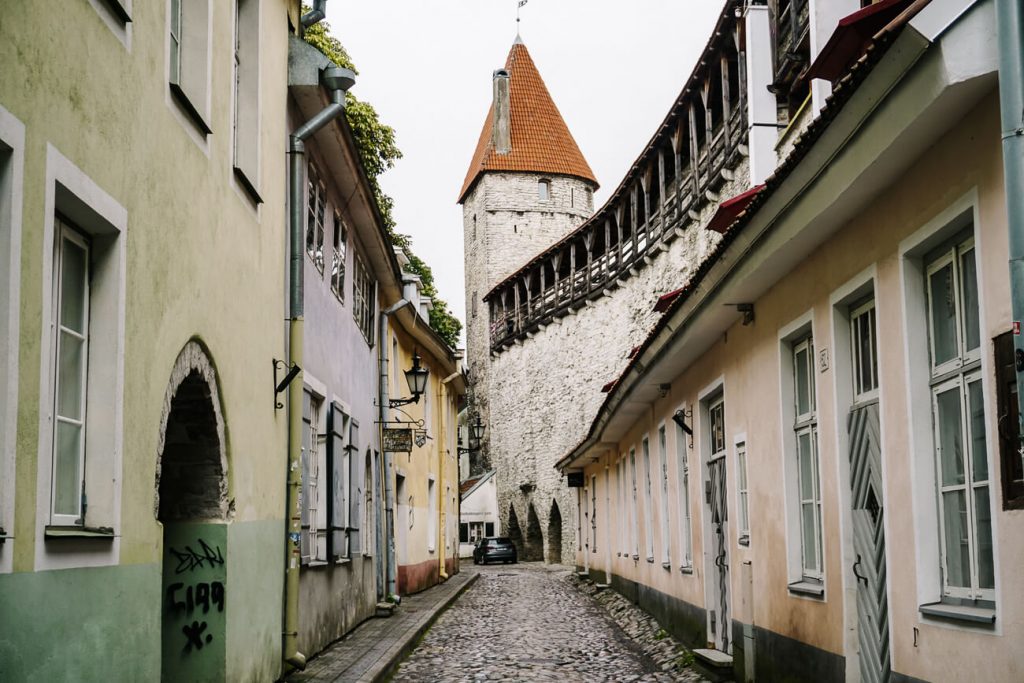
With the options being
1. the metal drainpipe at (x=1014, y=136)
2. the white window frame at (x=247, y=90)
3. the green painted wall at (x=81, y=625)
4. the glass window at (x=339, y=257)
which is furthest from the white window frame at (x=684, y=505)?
the metal drainpipe at (x=1014, y=136)

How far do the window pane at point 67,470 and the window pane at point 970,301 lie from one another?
3620 mm

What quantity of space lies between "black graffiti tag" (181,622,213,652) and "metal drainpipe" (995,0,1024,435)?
4945 mm

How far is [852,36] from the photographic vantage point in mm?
6637

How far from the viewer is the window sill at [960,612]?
4.81 metres

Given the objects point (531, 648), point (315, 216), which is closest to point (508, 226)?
point (531, 648)

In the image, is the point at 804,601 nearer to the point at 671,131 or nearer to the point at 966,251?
the point at 966,251

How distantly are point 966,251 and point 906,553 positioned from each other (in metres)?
1.47

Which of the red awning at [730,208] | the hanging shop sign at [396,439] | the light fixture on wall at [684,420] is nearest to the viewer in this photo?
the red awning at [730,208]

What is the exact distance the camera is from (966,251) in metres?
5.22

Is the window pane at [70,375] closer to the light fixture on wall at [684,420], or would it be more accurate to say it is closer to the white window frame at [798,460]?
the white window frame at [798,460]

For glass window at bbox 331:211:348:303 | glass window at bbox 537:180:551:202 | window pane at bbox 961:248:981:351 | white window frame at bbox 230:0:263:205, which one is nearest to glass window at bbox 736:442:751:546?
→ white window frame at bbox 230:0:263:205

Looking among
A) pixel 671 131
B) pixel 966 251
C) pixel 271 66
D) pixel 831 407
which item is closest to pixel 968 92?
pixel 966 251

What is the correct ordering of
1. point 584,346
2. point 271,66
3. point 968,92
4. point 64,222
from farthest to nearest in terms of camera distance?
point 584,346 < point 271,66 < point 64,222 < point 968,92

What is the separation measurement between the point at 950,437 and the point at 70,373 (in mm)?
3688
